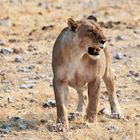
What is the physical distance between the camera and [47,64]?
11.9 meters

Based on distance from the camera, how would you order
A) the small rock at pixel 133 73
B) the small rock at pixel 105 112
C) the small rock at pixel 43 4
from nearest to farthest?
the small rock at pixel 105 112, the small rock at pixel 133 73, the small rock at pixel 43 4

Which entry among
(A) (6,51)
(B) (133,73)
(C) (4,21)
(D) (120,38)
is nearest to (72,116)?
(B) (133,73)

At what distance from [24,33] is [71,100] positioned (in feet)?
18.3

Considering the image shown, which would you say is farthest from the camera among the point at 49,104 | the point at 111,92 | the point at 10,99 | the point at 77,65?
the point at 10,99

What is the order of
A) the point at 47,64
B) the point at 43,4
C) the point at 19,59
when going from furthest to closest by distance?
the point at 43,4
the point at 19,59
the point at 47,64

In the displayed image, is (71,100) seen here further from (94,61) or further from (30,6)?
(30,6)

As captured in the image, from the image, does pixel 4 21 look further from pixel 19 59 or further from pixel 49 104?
pixel 49 104

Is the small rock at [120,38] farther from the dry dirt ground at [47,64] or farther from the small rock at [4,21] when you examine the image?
the small rock at [4,21]

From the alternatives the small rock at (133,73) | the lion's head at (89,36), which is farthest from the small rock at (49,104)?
the small rock at (133,73)

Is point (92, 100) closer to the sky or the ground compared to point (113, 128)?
closer to the sky

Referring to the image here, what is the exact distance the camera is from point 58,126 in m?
7.78

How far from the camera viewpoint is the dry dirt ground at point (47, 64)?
7809 mm

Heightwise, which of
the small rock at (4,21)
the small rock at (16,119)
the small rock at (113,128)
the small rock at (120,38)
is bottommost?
the small rock at (16,119)

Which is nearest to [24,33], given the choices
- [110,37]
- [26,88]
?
[110,37]
